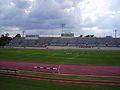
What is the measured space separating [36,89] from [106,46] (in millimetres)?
85522

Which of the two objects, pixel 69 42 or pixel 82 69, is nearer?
pixel 82 69

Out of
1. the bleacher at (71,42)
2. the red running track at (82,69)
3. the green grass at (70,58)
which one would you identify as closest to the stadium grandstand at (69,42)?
the bleacher at (71,42)

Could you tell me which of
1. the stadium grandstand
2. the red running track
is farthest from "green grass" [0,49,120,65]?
the stadium grandstand

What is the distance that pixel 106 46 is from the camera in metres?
98.9

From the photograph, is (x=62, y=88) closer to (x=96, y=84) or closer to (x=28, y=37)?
(x=96, y=84)

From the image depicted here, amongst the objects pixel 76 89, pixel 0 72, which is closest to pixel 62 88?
pixel 76 89

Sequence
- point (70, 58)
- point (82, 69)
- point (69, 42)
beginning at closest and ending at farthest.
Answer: point (82, 69), point (70, 58), point (69, 42)

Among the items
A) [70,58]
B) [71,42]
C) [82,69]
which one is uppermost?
[71,42]

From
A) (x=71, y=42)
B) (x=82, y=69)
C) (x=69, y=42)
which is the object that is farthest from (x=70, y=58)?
(x=69, y=42)

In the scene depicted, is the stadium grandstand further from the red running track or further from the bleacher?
the red running track

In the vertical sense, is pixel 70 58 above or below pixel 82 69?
above

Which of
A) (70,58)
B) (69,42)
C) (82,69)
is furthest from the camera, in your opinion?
(69,42)

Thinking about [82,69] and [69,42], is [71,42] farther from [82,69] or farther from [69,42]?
[82,69]

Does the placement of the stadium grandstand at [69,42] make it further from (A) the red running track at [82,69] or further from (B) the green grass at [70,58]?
(A) the red running track at [82,69]
